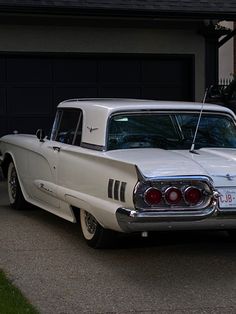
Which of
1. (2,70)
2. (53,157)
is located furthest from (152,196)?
(2,70)

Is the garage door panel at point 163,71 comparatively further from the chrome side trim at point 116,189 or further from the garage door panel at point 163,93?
the chrome side trim at point 116,189

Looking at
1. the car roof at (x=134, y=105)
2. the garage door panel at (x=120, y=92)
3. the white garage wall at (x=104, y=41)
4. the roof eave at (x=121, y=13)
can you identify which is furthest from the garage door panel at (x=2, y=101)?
the car roof at (x=134, y=105)

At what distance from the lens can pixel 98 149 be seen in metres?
6.79

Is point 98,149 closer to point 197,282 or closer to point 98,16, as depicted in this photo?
point 197,282

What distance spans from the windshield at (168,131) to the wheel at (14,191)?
8.32ft

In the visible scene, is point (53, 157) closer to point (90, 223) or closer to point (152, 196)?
point (90, 223)

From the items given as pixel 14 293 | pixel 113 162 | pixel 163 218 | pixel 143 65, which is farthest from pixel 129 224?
pixel 143 65

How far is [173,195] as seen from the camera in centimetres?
579

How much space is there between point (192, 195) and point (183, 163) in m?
0.34

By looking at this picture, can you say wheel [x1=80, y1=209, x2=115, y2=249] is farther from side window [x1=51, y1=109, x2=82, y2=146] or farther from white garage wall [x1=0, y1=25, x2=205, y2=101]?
white garage wall [x1=0, y1=25, x2=205, y2=101]

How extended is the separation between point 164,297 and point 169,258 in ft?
4.10

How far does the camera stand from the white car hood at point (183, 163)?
582 cm

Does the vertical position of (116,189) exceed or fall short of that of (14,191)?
it exceeds it

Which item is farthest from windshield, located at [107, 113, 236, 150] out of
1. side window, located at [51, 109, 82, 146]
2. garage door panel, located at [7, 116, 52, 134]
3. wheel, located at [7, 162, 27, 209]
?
garage door panel, located at [7, 116, 52, 134]
